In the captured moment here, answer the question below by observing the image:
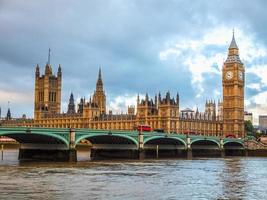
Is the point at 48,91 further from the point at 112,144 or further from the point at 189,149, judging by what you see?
the point at 112,144

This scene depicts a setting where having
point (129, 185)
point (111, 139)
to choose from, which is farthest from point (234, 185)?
point (111, 139)

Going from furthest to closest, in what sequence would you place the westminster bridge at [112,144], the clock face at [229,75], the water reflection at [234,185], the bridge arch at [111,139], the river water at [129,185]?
the clock face at [229,75] → the bridge arch at [111,139] → the westminster bridge at [112,144] → the water reflection at [234,185] → the river water at [129,185]

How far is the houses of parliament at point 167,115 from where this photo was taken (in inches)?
4528

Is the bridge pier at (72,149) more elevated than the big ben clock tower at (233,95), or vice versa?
the big ben clock tower at (233,95)

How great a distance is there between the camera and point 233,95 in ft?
420

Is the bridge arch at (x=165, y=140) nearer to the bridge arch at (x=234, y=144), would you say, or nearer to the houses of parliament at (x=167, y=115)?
the bridge arch at (x=234, y=144)

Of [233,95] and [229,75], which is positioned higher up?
[229,75]

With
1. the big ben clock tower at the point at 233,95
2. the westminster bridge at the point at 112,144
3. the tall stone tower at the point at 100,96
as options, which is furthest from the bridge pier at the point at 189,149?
the tall stone tower at the point at 100,96

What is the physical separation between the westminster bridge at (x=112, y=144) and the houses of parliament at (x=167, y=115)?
2206cm

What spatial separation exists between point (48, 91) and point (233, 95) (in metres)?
61.9

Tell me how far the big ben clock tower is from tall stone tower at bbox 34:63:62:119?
56.3 meters

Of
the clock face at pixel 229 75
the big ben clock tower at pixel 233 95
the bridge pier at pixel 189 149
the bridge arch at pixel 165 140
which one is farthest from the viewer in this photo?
the clock face at pixel 229 75

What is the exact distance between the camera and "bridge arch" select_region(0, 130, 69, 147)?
5273 centimetres

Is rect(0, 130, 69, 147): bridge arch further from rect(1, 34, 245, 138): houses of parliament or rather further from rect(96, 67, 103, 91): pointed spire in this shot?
rect(96, 67, 103, 91): pointed spire
